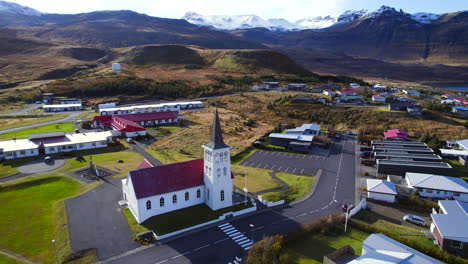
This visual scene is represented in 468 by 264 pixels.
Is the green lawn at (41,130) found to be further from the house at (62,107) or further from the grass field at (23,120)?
the house at (62,107)

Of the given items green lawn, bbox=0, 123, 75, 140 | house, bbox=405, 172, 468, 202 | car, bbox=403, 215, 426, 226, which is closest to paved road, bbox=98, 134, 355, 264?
car, bbox=403, 215, 426, 226

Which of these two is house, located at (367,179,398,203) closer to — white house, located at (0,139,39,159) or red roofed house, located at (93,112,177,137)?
red roofed house, located at (93,112,177,137)

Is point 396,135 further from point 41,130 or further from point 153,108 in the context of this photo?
point 41,130

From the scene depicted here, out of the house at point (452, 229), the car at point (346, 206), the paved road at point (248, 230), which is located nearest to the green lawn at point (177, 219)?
the paved road at point (248, 230)

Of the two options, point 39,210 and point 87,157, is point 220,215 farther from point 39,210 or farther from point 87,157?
point 87,157

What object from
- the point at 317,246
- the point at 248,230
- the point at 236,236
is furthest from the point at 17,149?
the point at 317,246

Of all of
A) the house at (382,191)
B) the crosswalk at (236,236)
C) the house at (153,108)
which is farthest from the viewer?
the house at (153,108)
